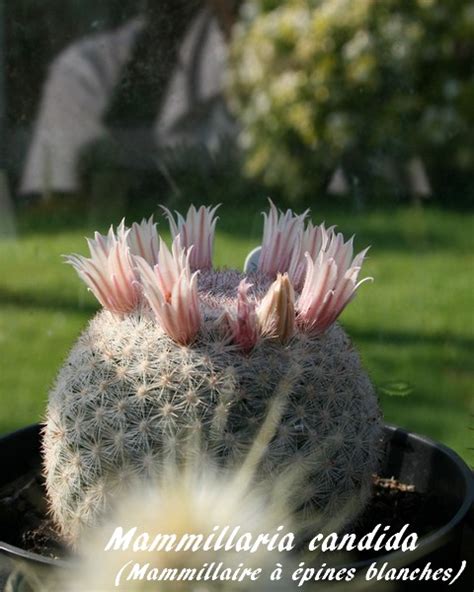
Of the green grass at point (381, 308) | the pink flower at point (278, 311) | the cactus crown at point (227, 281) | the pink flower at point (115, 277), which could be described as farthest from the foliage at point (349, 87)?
the pink flower at point (278, 311)

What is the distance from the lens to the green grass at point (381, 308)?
389cm

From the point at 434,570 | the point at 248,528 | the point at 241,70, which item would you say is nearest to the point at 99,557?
the point at 248,528

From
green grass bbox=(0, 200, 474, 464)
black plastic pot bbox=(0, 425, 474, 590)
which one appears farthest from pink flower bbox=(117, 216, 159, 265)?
green grass bbox=(0, 200, 474, 464)

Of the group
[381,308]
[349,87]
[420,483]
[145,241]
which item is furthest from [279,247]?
[349,87]

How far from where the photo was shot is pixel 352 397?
1666 mm

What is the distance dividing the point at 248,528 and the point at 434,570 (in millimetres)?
302

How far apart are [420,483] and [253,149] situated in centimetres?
350

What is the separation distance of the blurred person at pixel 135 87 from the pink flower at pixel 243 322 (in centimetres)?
316

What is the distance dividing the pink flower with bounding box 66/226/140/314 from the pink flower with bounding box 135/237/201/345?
0.12 meters

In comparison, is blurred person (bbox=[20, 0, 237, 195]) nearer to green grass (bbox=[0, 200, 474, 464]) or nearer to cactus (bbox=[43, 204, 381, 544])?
green grass (bbox=[0, 200, 474, 464])

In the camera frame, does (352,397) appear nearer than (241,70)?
Yes

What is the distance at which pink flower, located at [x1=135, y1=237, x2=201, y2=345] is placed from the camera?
1.54m

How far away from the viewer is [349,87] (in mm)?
5348

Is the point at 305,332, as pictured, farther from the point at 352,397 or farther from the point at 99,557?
the point at 99,557
